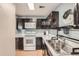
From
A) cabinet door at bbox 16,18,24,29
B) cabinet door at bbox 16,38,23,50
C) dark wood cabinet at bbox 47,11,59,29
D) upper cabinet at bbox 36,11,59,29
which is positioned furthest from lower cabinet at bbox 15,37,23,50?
dark wood cabinet at bbox 47,11,59,29

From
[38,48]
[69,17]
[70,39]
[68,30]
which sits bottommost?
[38,48]

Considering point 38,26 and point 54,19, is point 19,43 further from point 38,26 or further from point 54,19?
point 54,19

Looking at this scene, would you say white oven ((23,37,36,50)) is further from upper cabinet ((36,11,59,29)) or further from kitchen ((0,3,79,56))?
upper cabinet ((36,11,59,29))

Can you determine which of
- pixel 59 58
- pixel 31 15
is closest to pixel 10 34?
pixel 31 15

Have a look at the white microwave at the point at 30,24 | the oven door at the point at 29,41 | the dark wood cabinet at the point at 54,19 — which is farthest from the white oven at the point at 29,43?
the dark wood cabinet at the point at 54,19

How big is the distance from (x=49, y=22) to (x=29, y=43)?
1.88 feet

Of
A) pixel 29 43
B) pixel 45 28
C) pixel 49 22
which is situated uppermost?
pixel 49 22

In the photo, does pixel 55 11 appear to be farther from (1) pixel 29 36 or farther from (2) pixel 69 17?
A: (1) pixel 29 36

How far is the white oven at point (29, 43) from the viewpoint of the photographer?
2.50 metres

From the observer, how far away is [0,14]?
2.06 metres

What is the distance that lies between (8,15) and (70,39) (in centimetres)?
125

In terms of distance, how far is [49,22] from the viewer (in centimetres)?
250

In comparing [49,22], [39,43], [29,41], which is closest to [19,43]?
[29,41]

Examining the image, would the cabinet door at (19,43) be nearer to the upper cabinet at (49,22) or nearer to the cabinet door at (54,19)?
the upper cabinet at (49,22)
